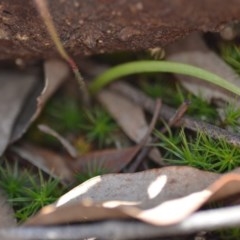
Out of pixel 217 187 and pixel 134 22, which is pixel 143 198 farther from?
pixel 134 22

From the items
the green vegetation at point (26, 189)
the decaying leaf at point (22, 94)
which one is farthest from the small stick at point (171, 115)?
the green vegetation at point (26, 189)

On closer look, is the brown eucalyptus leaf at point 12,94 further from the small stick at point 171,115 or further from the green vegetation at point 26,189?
the small stick at point 171,115

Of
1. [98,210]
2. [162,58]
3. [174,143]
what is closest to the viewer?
[98,210]

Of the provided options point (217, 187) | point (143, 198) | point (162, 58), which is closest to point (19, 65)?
point (162, 58)

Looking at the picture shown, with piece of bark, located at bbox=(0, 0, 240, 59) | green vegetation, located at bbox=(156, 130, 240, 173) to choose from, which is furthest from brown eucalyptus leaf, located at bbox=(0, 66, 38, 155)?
green vegetation, located at bbox=(156, 130, 240, 173)

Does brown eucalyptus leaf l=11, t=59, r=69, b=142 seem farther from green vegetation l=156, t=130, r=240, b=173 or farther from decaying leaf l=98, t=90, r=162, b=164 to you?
green vegetation l=156, t=130, r=240, b=173

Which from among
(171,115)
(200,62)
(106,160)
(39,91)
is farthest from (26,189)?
(200,62)
